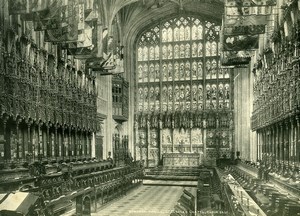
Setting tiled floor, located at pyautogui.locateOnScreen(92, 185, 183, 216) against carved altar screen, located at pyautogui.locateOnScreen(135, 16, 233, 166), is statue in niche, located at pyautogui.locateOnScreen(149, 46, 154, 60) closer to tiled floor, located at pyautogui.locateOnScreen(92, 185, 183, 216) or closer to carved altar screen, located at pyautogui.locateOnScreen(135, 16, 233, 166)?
carved altar screen, located at pyautogui.locateOnScreen(135, 16, 233, 166)

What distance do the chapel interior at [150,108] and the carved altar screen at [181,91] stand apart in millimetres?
76

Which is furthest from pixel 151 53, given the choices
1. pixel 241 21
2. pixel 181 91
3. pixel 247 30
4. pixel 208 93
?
pixel 241 21

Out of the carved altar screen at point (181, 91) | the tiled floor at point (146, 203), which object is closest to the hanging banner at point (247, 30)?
the tiled floor at point (146, 203)

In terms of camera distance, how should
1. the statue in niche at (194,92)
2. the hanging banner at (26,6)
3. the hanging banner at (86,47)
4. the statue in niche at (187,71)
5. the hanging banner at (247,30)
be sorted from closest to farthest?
the hanging banner at (26,6)
the hanging banner at (247,30)
the hanging banner at (86,47)
the statue in niche at (194,92)
the statue in niche at (187,71)

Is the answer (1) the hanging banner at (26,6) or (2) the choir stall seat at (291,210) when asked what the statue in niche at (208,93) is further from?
(2) the choir stall seat at (291,210)

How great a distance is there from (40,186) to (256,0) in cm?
847

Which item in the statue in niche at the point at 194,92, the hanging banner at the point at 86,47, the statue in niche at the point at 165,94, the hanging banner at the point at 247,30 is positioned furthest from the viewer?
the statue in niche at the point at 165,94

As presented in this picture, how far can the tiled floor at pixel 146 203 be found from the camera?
1126 centimetres

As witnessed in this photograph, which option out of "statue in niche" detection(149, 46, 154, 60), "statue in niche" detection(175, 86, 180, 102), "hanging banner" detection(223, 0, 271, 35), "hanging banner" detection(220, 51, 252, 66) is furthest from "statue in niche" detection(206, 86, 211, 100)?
"hanging banner" detection(223, 0, 271, 35)

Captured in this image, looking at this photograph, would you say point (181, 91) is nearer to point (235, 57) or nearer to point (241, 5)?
point (235, 57)

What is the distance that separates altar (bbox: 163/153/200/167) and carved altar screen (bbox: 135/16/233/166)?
59 cm

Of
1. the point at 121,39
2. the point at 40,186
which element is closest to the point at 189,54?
the point at 121,39

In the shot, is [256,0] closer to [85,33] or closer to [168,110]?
[85,33]

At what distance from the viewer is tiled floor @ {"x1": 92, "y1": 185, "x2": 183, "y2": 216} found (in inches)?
443
